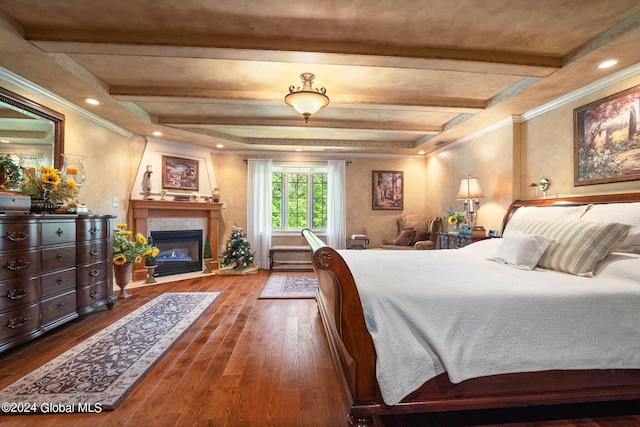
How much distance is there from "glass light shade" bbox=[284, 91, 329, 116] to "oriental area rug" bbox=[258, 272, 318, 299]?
93.1 inches

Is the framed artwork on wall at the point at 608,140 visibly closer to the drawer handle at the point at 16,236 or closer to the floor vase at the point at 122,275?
the drawer handle at the point at 16,236

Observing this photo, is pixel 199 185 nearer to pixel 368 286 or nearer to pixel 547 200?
pixel 368 286

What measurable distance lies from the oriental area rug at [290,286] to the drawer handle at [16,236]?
7.83ft

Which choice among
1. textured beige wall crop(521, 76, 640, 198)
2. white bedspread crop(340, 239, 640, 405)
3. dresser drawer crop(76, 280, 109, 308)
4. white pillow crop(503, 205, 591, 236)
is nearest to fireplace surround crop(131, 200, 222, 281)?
dresser drawer crop(76, 280, 109, 308)

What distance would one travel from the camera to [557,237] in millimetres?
2094

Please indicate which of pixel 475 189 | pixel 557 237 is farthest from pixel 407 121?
pixel 557 237

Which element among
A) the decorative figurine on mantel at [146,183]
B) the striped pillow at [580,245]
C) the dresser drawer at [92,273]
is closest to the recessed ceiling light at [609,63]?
the striped pillow at [580,245]

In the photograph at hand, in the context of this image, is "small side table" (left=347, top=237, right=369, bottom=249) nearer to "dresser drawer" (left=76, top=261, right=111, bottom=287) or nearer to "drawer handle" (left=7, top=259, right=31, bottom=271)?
"dresser drawer" (left=76, top=261, right=111, bottom=287)

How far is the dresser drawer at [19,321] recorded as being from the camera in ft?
6.95

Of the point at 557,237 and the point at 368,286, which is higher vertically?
the point at 557,237

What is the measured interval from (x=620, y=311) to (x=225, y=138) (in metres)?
5.24

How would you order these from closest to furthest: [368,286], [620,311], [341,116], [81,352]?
[620,311] < [368,286] < [81,352] < [341,116]

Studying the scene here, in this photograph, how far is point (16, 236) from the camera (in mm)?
2215

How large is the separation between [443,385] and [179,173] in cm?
526
